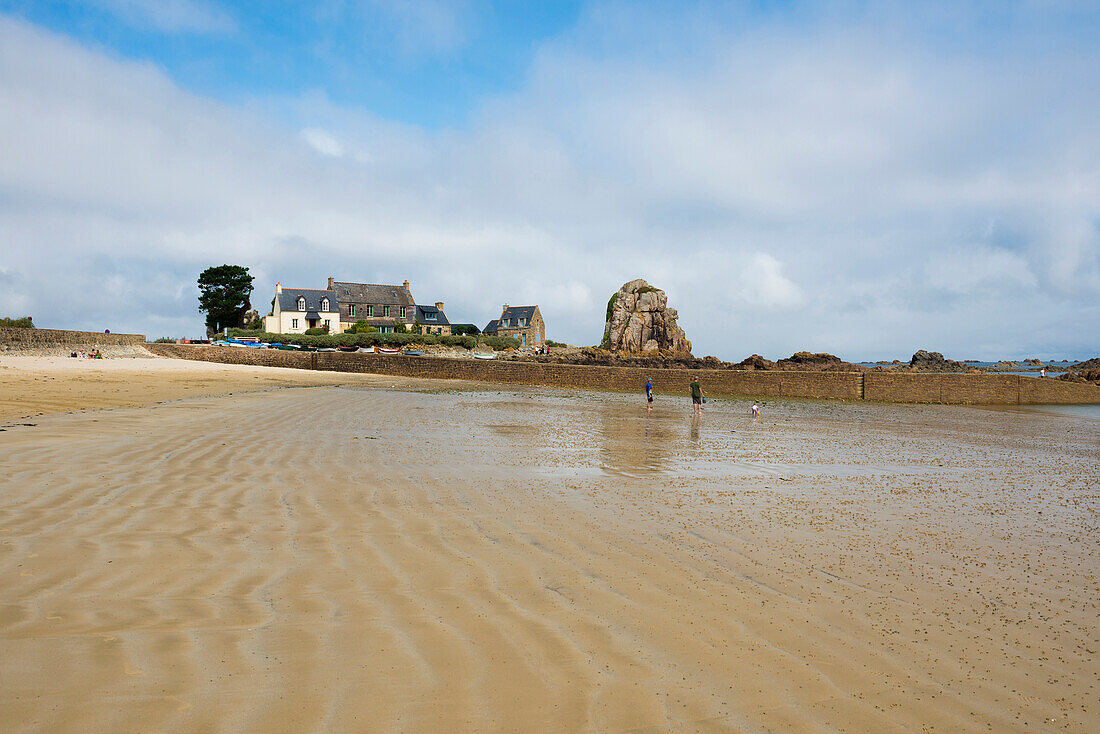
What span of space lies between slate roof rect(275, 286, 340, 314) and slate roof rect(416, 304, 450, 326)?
1017 cm

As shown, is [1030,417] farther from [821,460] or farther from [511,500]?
[511,500]

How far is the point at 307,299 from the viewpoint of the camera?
236 feet

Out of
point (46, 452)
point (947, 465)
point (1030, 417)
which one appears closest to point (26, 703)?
point (46, 452)

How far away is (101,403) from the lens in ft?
46.2

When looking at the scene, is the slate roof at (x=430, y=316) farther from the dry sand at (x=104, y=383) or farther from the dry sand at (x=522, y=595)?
the dry sand at (x=522, y=595)

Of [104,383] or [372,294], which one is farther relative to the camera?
[372,294]

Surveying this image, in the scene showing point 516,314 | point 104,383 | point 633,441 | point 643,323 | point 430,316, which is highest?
point 516,314

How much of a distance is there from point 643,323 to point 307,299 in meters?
39.5

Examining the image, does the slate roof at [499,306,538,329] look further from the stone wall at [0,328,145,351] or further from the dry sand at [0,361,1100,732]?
the dry sand at [0,361,1100,732]

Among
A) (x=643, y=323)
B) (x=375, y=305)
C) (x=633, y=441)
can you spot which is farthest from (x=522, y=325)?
(x=633, y=441)

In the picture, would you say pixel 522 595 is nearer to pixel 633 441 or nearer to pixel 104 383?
pixel 633 441

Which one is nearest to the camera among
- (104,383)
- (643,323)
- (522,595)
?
(522,595)

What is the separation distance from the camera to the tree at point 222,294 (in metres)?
73.0

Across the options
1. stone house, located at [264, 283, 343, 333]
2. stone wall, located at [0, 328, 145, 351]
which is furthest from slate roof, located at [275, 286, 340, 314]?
stone wall, located at [0, 328, 145, 351]
